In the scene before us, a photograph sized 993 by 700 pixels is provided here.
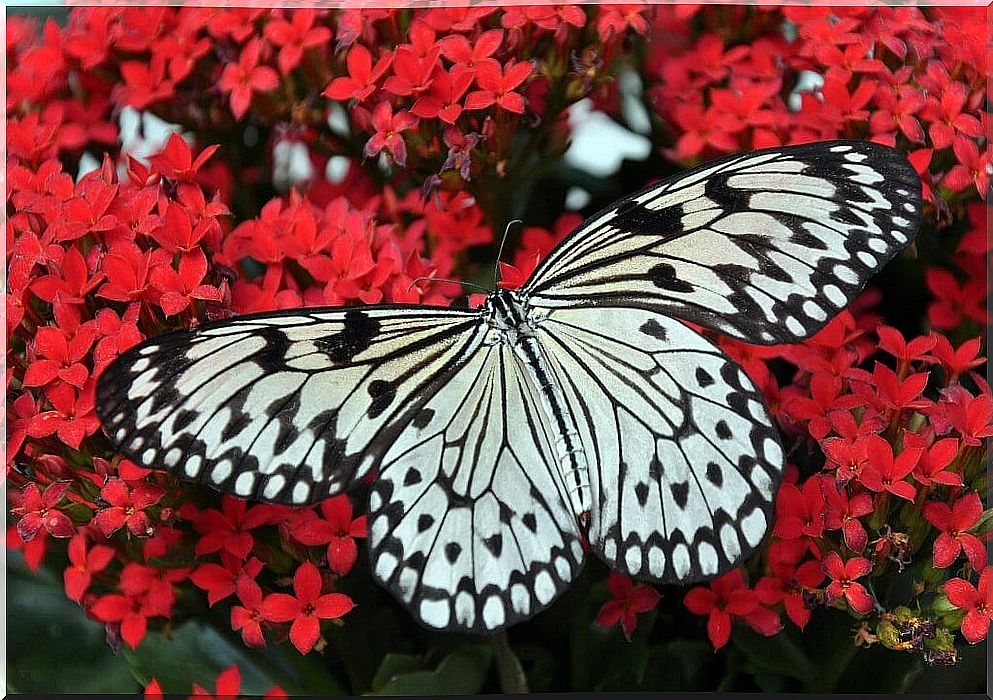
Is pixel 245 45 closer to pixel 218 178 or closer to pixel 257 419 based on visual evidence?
pixel 218 178

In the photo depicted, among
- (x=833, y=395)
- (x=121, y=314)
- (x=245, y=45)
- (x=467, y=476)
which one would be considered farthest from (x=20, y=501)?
(x=833, y=395)

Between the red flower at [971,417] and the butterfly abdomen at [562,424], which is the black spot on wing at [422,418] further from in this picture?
the red flower at [971,417]

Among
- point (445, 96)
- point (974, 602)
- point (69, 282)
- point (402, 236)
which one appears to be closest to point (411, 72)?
point (445, 96)

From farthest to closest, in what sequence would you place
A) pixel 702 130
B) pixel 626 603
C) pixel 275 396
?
pixel 702 130, pixel 626 603, pixel 275 396

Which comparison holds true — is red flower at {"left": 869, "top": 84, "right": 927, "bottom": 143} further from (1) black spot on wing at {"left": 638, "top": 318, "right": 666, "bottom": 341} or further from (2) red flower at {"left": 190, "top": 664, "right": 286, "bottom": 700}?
(2) red flower at {"left": 190, "top": 664, "right": 286, "bottom": 700}

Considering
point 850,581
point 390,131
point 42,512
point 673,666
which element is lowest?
point 673,666

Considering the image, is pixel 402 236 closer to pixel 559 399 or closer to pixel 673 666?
pixel 559 399

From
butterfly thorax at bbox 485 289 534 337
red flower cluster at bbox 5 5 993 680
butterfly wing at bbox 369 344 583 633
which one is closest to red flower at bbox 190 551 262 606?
red flower cluster at bbox 5 5 993 680
